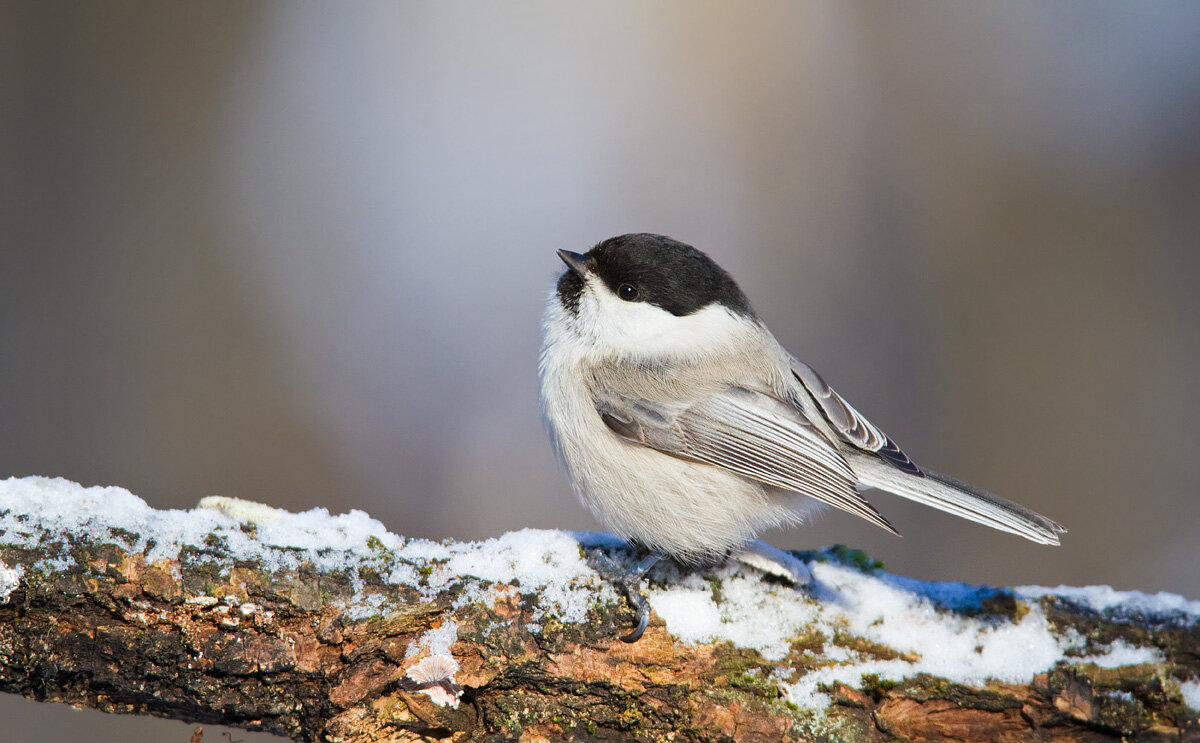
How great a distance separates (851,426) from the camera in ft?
8.08

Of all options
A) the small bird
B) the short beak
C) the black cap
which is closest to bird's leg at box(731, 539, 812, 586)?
the small bird

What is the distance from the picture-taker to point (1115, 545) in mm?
4691

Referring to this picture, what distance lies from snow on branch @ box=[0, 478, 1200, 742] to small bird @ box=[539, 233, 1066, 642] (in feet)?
0.63

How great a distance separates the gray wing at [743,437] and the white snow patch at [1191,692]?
3.07ft

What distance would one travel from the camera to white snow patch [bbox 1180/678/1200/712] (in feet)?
6.45

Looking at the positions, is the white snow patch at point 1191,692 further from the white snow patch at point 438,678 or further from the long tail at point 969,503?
the white snow patch at point 438,678

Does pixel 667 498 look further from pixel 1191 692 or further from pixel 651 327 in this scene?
pixel 1191 692

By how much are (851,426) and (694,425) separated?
544 millimetres

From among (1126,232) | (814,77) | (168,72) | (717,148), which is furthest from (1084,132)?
(168,72)

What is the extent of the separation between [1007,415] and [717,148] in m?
2.79

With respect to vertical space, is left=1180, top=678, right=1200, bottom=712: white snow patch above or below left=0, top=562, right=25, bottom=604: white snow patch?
below

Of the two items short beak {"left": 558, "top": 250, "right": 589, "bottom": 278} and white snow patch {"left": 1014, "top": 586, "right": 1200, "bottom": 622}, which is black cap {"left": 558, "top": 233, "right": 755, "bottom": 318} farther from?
white snow patch {"left": 1014, "top": 586, "right": 1200, "bottom": 622}

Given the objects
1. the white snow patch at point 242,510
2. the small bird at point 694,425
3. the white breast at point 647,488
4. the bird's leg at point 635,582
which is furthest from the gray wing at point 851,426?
the white snow patch at point 242,510

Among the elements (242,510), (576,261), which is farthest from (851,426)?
(242,510)
